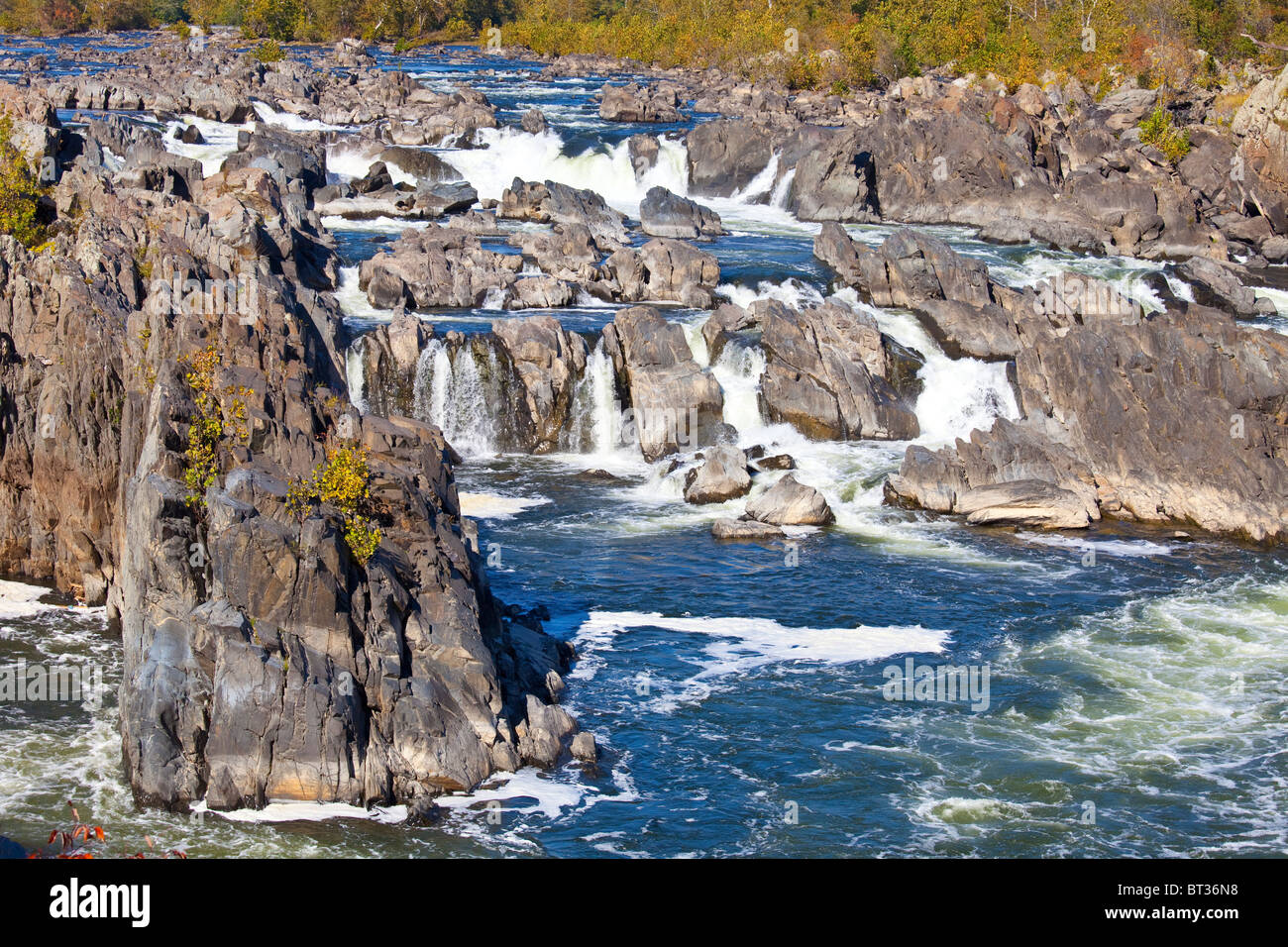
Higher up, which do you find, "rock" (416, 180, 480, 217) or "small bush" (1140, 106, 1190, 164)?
"small bush" (1140, 106, 1190, 164)

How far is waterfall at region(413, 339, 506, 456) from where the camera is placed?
4631cm

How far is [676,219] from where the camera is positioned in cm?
6750

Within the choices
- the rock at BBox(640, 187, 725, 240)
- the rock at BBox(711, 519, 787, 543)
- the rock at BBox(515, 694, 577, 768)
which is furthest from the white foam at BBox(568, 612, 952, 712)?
the rock at BBox(640, 187, 725, 240)

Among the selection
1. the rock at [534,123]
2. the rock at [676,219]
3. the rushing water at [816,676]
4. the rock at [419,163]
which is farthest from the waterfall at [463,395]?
the rock at [534,123]

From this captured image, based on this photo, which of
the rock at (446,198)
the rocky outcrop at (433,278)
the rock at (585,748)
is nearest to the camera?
the rock at (585,748)

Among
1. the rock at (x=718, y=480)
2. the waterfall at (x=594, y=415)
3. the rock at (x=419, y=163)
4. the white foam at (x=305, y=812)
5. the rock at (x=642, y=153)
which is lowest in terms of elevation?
the white foam at (x=305, y=812)

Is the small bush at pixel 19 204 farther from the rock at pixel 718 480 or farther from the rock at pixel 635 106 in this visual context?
the rock at pixel 635 106

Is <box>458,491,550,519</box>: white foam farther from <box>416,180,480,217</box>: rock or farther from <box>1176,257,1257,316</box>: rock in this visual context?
<box>1176,257,1257,316</box>: rock

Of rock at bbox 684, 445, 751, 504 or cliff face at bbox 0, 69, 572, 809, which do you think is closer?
cliff face at bbox 0, 69, 572, 809

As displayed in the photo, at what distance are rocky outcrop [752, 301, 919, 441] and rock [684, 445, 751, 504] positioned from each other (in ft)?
16.6

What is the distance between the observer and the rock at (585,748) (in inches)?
992

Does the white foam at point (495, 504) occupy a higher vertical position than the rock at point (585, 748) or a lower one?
higher

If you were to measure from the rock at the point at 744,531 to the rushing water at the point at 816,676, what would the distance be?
53 centimetres

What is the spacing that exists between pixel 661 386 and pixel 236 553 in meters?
24.6
